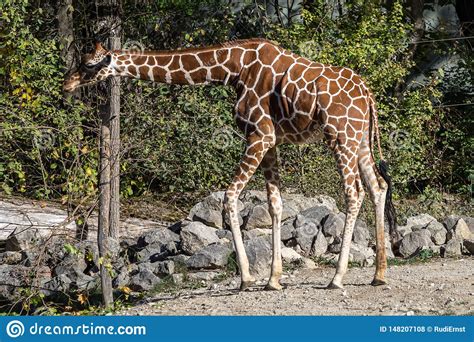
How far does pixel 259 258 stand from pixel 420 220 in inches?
143

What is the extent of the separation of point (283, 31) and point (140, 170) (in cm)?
A: 312

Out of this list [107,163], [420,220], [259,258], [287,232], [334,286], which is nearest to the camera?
[107,163]

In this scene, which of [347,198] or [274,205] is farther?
[274,205]

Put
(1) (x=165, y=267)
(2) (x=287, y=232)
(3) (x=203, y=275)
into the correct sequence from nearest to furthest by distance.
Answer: (3) (x=203, y=275)
(1) (x=165, y=267)
(2) (x=287, y=232)

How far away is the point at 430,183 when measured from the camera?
1653 cm

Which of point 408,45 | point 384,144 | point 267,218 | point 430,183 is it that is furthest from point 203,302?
point 408,45

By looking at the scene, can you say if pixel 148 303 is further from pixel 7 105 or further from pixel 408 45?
pixel 408 45

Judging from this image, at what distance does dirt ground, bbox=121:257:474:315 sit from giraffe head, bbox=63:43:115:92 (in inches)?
93.5

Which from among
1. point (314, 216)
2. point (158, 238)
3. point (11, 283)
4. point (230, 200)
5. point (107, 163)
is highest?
point (107, 163)

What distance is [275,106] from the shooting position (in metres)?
10.3

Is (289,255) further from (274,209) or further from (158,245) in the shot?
(158,245)

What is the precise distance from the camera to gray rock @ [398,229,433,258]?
12586 mm

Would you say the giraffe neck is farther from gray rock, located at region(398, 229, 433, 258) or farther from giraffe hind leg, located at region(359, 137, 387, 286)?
gray rock, located at region(398, 229, 433, 258)

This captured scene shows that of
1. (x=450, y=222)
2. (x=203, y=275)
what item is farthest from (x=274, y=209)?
(x=450, y=222)
